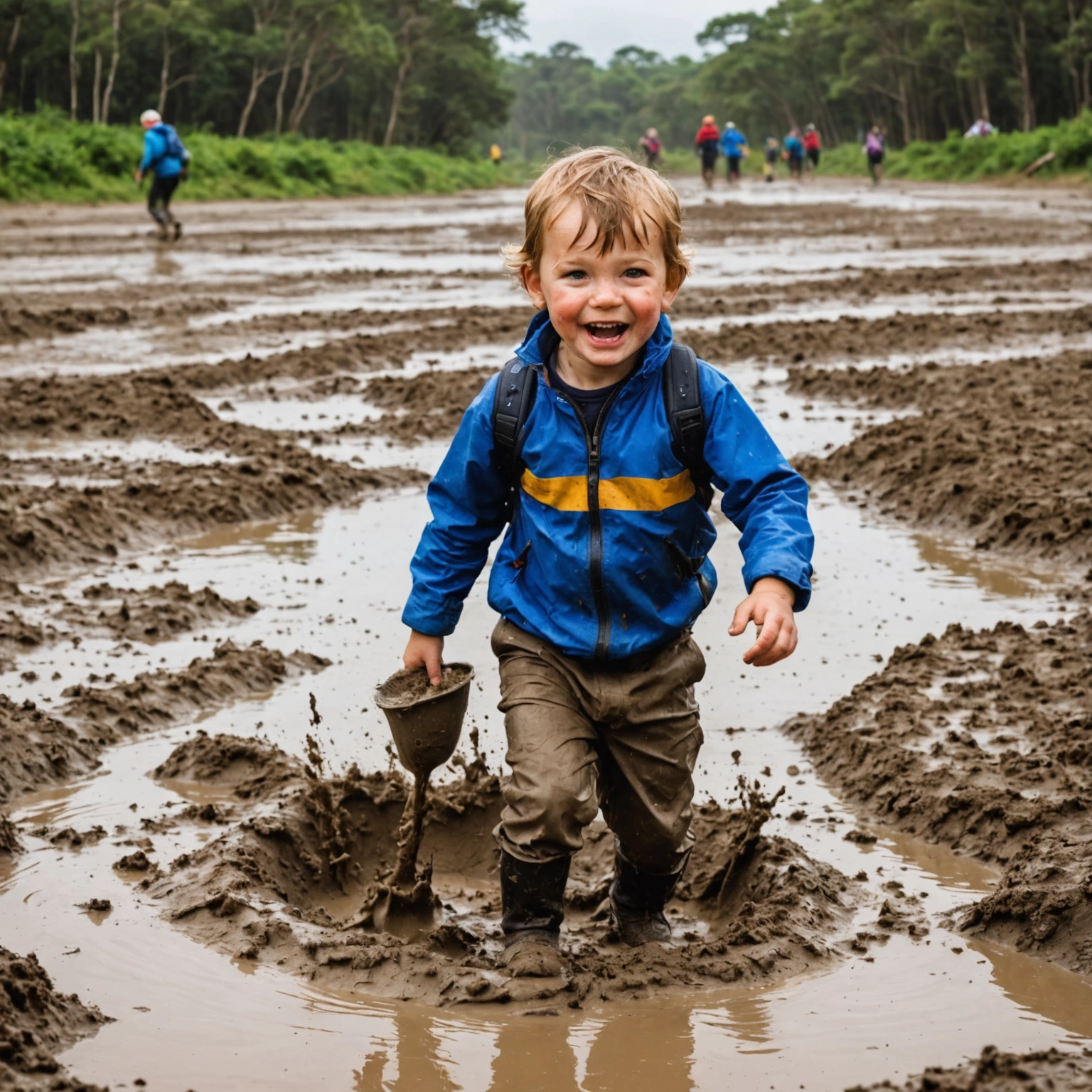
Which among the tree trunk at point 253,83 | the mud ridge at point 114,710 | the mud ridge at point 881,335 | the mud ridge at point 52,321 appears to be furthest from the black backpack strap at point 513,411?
the tree trunk at point 253,83

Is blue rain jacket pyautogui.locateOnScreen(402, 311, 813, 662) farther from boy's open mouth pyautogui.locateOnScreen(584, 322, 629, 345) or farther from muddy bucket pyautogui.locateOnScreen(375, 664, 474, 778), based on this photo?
muddy bucket pyautogui.locateOnScreen(375, 664, 474, 778)

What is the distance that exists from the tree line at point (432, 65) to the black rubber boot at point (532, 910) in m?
36.0

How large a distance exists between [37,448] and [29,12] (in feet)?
137

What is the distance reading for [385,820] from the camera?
12.3 feet

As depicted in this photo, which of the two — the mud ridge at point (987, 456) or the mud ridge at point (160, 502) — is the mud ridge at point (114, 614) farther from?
the mud ridge at point (987, 456)

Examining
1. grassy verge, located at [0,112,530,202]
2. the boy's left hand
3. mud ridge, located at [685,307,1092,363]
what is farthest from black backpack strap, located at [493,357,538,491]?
grassy verge, located at [0,112,530,202]

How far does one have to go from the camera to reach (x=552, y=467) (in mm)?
2861

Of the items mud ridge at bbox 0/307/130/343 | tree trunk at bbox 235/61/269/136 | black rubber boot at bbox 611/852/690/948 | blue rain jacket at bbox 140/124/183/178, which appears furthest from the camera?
tree trunk at bbox 235/61/269/136

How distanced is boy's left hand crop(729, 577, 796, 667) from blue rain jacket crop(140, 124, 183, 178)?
18.8 m

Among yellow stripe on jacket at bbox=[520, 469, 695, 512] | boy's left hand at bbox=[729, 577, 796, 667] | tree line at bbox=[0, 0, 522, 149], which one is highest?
tree line at bbox=[0, 0, 522, 149]

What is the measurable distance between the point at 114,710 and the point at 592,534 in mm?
1928

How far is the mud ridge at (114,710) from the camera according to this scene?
379cm

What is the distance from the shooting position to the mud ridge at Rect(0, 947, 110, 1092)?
2.25 metres

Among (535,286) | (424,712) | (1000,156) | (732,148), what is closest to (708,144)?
(732,148)
